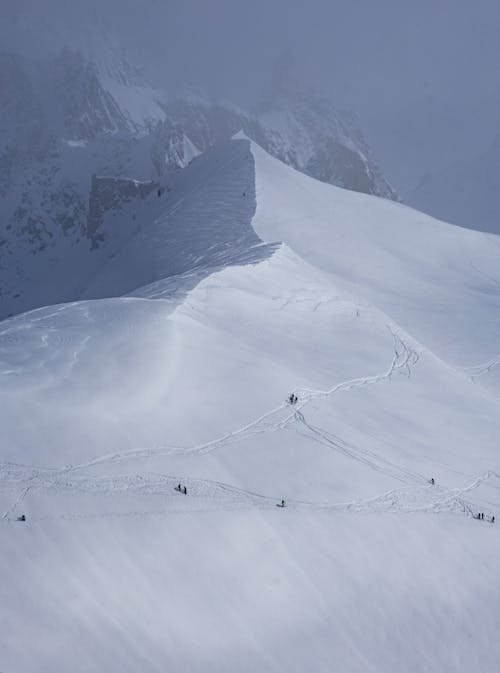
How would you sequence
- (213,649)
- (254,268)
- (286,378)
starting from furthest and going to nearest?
(254,268) → (286,378) → (213,649)

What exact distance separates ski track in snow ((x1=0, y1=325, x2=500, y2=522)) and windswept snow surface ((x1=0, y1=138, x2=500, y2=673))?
2.2 inches

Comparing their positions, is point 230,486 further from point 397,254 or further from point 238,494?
point 397,254

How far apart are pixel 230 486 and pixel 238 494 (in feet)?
1.19

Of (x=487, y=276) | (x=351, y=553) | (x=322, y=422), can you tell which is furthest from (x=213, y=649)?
(x=487, y=276)

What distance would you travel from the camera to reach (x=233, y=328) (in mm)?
29672

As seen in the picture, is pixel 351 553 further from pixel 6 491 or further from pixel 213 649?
pixel 6 491

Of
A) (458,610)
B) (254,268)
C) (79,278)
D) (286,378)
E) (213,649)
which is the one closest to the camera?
(213,649)

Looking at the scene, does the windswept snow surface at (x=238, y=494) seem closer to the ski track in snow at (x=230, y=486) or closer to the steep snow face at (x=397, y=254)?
the ski track in snow at (x=230, y=486)

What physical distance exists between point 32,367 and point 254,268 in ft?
61.1

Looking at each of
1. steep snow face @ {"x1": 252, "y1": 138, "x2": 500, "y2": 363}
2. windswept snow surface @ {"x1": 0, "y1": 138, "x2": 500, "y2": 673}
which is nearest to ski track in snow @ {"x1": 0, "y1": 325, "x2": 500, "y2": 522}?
windswept snow surface @ {"x1": 0, "y1": 138, "x2": 500, "y2": 673}

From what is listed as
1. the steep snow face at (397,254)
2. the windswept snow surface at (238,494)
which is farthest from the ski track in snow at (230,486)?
the steep snow face at (397,254)

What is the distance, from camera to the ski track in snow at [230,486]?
644 inches

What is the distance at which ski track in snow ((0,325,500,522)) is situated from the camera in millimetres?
16359

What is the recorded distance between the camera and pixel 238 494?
58.7 ft
